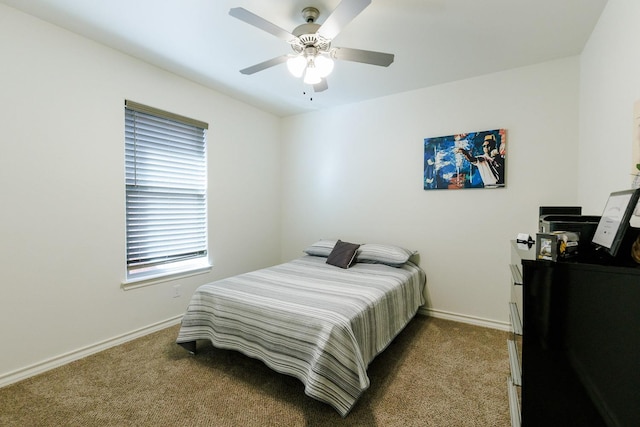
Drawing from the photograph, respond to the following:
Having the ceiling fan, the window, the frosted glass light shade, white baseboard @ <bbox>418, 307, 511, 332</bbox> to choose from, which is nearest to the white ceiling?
the ceiling fan

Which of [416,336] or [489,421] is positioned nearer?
[489,421]

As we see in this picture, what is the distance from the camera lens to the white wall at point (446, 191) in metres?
2.59

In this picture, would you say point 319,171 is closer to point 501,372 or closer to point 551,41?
point 551,41

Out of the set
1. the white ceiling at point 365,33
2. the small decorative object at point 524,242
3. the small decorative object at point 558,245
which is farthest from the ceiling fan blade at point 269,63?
the small decorative object at point 524,242

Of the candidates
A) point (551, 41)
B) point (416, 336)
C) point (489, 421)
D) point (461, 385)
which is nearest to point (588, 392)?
point (489, 421)

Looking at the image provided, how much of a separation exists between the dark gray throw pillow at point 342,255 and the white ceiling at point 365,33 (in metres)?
1.80

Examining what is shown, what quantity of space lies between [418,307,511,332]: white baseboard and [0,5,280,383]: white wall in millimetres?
2751

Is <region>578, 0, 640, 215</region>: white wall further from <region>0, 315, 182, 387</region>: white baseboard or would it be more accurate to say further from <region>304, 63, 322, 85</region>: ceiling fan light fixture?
<region>0, 315, 182, 387</region>: white baseboard

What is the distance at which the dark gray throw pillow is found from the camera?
3045 millimetres

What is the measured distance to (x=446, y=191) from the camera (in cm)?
306

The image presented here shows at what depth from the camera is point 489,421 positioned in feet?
5.25

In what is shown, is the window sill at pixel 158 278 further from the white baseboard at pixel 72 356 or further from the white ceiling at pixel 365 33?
the white ceiling at pixel 365 33

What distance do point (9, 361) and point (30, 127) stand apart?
5.42ft

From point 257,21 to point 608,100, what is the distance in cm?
223
